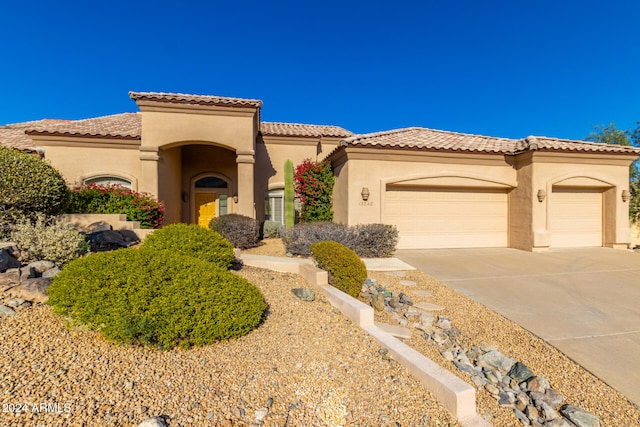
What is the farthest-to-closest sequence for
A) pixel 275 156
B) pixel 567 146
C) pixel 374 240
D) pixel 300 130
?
1. pixel 300 130
2. pixel 275 156
3. pixel 567 146
4. pixel 374 240

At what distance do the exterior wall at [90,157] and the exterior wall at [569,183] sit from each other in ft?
49.1

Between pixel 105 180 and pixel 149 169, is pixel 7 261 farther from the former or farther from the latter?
pixel 105 180

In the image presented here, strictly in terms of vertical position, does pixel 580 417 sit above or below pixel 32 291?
below

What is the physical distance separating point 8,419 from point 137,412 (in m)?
0.79

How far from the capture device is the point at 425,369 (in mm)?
2811

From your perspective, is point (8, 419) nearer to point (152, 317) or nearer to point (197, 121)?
point (152, 317)

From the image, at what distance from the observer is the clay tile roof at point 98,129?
1109 cm

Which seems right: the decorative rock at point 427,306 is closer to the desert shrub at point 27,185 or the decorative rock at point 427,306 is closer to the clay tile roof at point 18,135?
the desert shrub at point 27,185

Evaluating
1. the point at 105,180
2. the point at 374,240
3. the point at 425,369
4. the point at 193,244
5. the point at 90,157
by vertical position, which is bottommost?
the point at 425,369

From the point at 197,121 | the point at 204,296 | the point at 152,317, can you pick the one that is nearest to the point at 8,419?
the point at 152,317

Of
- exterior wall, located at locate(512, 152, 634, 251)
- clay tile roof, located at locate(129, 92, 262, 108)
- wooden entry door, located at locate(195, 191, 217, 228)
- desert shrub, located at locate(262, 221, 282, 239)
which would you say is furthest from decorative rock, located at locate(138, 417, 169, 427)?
wooden entry door, located at locate(195, 191, 217, 228)

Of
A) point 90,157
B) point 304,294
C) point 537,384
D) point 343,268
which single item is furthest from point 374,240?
point 90,157

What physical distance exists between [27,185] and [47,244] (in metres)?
1.79

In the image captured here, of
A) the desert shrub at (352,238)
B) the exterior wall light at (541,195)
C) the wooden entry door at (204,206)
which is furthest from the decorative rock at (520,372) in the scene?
the wooden entry door at (204,206)
